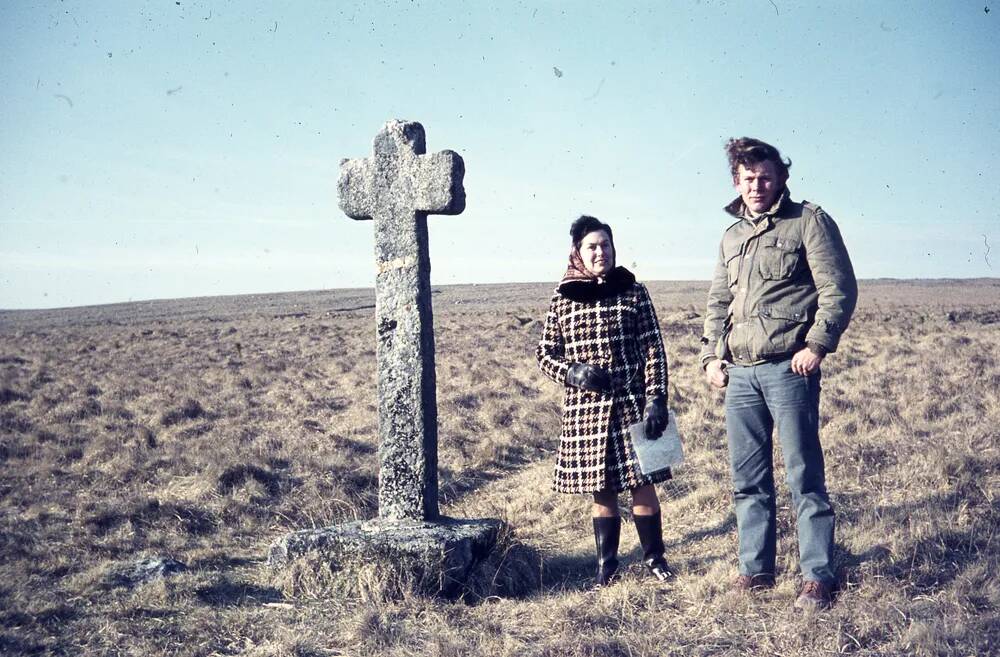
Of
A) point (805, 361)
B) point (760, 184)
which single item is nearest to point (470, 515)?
point (805, 361)

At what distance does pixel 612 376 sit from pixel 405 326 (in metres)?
1.30

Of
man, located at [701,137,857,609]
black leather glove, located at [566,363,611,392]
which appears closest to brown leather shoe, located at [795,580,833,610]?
man, located at [701,137,857,609]

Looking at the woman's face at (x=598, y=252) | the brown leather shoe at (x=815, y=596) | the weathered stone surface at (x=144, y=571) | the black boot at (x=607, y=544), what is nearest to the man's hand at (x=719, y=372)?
the woman's face at (x=598, y=252)

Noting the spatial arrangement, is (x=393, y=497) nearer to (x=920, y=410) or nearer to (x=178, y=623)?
(x=178, y=623)

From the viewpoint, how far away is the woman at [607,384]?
13.6 feet

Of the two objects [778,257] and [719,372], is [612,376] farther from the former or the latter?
[778,257]

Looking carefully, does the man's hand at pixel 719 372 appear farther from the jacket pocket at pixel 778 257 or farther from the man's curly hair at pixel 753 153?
the man's curly hair at pixel 753 153

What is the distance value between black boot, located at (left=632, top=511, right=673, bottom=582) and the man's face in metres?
1.79

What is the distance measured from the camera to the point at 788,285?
370 centimetres

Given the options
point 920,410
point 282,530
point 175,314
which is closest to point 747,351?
point 282,530

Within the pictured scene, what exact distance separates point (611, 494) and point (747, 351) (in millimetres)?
1133

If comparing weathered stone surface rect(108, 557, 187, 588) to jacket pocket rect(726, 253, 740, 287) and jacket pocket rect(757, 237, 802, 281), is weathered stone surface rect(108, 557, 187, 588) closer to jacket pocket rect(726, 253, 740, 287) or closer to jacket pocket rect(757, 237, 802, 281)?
jacket pocket rect(726, 253, 740, 287)

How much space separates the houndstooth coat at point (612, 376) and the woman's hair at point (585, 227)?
0.80 ft

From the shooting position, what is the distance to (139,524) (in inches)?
233
